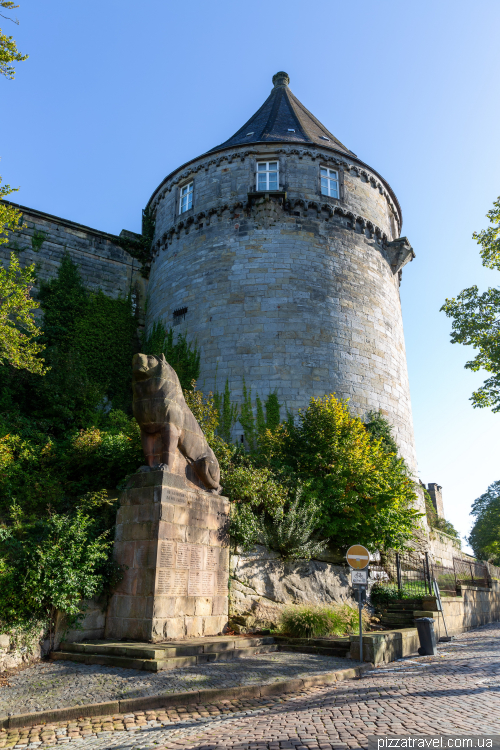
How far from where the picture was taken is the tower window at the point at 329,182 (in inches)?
811

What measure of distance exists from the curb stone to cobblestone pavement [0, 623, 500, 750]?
10 cm

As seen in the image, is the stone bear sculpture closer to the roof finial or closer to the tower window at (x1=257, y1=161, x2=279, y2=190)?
the tower window at (x1=257, y1=161, x2=279, y2=190)

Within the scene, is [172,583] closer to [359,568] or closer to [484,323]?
[359,568]

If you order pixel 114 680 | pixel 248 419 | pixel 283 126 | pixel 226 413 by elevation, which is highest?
pixel 283 126

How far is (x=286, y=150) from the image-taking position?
67.9ft

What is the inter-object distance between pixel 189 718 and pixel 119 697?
81cm

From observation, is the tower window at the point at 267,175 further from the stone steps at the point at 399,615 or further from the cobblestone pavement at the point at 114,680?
the cobblestone pavement at the point at 114,680

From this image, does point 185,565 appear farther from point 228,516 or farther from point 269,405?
point 269,405

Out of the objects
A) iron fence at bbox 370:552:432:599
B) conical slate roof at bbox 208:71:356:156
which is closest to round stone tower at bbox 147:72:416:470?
conical slate roof at bbox 208:71:356:156

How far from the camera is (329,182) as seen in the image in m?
20.8

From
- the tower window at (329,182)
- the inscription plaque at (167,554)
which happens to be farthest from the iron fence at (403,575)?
the tower window at (329,182)

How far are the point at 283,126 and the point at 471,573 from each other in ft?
63.0

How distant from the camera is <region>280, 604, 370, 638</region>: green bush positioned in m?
10.0

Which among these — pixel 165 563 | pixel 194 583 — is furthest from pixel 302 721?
pixel 194 583
